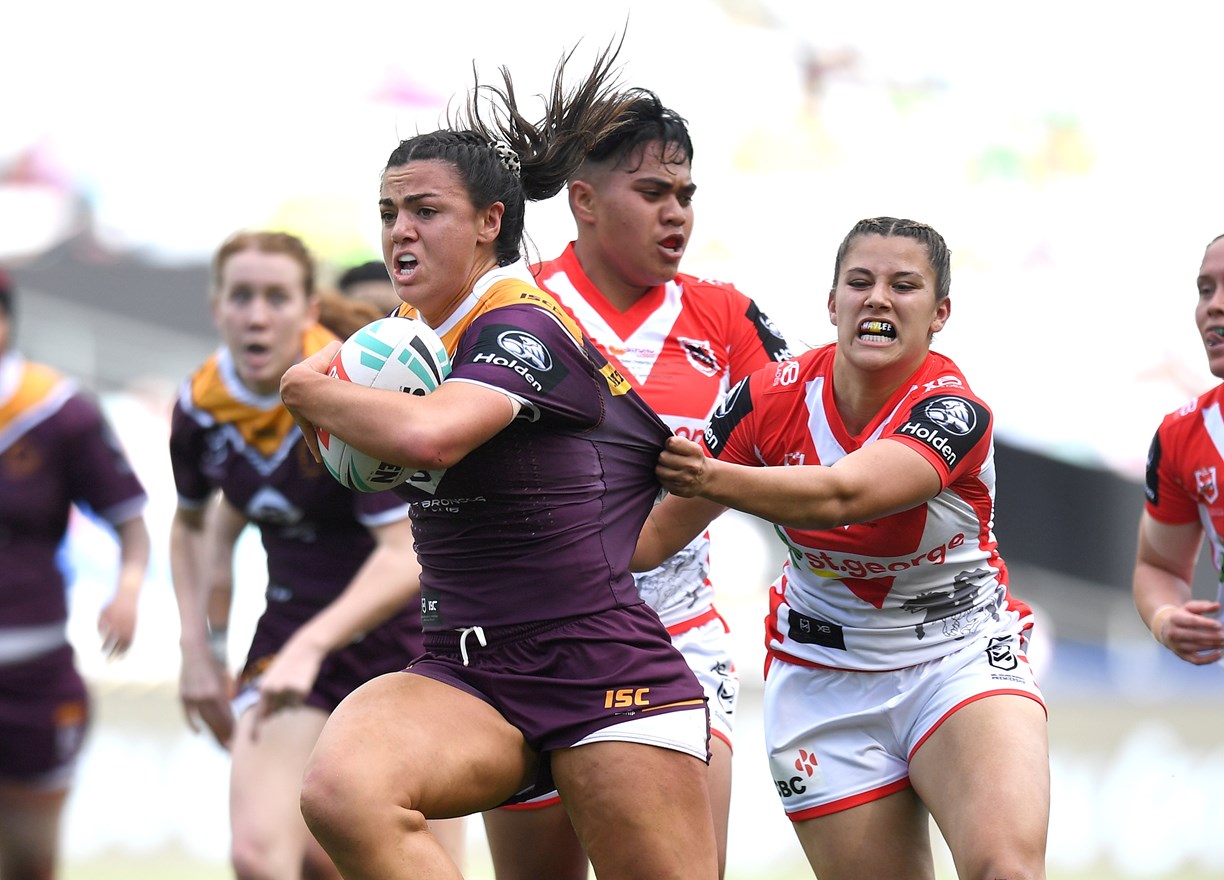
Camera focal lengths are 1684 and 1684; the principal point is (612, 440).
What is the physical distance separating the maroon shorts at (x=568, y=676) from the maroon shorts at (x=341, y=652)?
1770mm

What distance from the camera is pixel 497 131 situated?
13.4 ft

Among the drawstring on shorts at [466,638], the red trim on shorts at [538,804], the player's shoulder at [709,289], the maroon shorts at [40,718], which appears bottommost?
the maroon shorts at [40,718]

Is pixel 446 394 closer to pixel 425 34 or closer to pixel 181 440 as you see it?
pixel 181 440

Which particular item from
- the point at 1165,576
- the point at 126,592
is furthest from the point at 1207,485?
the point at 126,592

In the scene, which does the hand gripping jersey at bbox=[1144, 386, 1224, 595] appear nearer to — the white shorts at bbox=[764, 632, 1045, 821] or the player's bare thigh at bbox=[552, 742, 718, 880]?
the white shorts at bbox=[764, 632, 1045, 821]

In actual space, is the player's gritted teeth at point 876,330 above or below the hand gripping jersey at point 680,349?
above

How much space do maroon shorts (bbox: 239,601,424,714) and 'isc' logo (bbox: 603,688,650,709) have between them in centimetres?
198

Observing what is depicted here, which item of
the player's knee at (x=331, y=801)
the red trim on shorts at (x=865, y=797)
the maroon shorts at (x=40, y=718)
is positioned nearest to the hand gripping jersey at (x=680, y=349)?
the red trim on shorts at (x=865, y=797)

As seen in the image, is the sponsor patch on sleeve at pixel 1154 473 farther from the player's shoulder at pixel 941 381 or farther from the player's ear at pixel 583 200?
the player's ear at pixel 583 200

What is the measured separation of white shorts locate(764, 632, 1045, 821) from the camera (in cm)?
404

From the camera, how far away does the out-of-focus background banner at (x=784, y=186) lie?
11.7 metres

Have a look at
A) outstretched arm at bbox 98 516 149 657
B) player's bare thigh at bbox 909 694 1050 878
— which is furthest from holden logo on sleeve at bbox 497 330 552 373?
outstretched arm at bbox 98 516 149 657

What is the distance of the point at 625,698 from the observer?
3.42 metres

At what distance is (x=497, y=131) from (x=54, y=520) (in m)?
2.97
